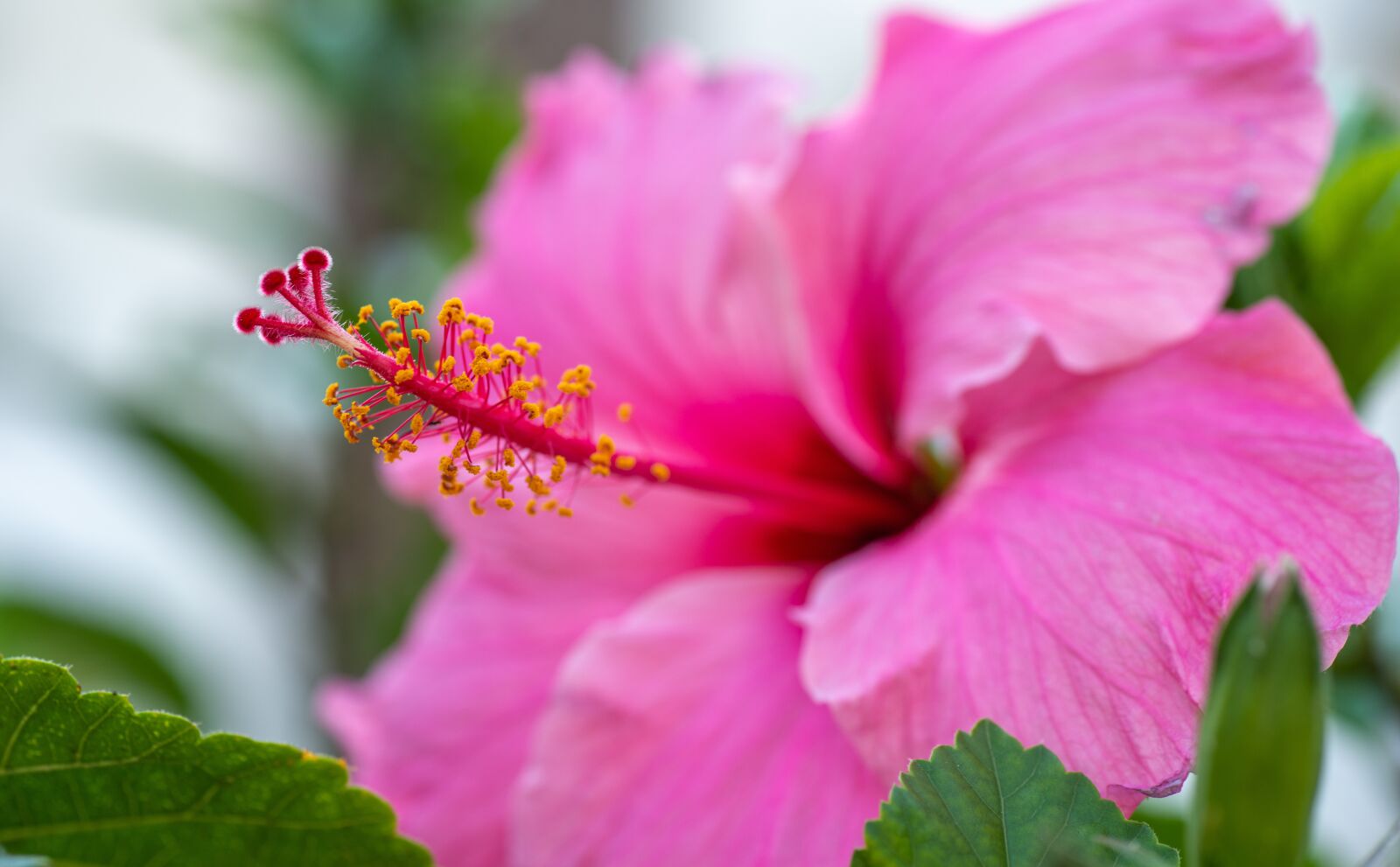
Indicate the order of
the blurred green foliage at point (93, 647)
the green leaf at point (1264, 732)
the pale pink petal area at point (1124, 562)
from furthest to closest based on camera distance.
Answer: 1. the blurred green foliage at point (93, 647)
2. the pale pink petal area at point (1124, 562)
3. the green leaf at point (1264, 732)

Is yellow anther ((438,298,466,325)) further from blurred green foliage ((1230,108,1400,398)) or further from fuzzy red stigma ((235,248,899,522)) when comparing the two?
blurred green foliage ((1230,108,1400,398))

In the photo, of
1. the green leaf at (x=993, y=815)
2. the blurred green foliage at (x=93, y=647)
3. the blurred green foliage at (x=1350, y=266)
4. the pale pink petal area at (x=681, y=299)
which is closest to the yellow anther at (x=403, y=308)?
the pale pink petal area at (x=681, y=299)

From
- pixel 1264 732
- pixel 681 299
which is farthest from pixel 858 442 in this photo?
pixel 1264 732

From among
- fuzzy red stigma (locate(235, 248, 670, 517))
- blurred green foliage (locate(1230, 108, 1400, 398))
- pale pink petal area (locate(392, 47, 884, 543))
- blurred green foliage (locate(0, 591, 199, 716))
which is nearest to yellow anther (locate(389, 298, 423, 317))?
fuzzy red stigma (locate(235, 248, 670, 517))

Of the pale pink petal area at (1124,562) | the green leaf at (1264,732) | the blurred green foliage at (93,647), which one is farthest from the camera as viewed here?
the blurred green foliage at (93,647)

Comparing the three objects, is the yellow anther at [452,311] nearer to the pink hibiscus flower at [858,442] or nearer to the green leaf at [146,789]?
the pink hibiscus flower at [858,442]

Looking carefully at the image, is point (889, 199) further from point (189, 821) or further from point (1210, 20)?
point (189, 821)
